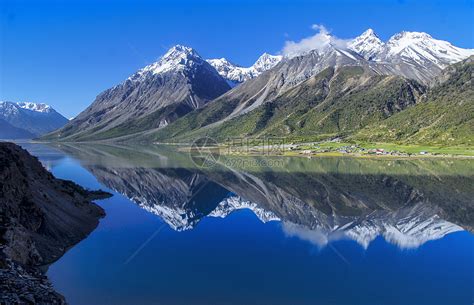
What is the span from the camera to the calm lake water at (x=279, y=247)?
34.6 meters

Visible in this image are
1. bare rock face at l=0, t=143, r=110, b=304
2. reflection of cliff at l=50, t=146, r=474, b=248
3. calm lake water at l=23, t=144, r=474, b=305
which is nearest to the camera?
bare rock face at l=0, t=143, r=110, b=304

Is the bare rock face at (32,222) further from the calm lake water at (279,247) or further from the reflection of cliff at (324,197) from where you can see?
the reflection of cliff at (324,197)

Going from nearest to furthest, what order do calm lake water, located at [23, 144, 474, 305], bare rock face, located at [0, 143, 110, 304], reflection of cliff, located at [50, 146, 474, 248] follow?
1. bare rock face, located at [0, 143, 110, 304]
2. calm lake water, located at [23, 144, 474, 305]
3. reflection of cliff, located at [50, 146, 474, 248]

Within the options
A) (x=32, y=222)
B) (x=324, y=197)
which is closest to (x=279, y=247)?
(x=32, y=222)

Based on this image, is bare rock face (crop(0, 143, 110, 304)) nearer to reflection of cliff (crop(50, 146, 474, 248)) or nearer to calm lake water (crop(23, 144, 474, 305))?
calm lake water (crop(23, 144, 474, 305))

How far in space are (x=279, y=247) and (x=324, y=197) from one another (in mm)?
37434

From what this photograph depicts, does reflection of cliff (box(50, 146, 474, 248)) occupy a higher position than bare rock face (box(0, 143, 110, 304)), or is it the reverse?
reflection of cliff (box(50, 146, 474, 248))

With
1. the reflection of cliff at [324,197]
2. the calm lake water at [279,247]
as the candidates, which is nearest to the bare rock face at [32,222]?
the calm lake water at [279,247]

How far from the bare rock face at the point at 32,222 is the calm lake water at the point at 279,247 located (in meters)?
2.08

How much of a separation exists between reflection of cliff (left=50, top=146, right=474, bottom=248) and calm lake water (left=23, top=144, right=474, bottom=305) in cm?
27

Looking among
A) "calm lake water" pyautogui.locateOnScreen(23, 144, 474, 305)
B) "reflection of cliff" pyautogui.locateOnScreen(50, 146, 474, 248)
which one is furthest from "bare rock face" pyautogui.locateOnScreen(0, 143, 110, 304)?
"reflection of cliff" pyautogui.locateOnScreen(50, 146, 474, 248)

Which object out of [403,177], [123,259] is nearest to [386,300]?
[123,259]

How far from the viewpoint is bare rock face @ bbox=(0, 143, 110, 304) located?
28869 mm

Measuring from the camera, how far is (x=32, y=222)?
42.9m
